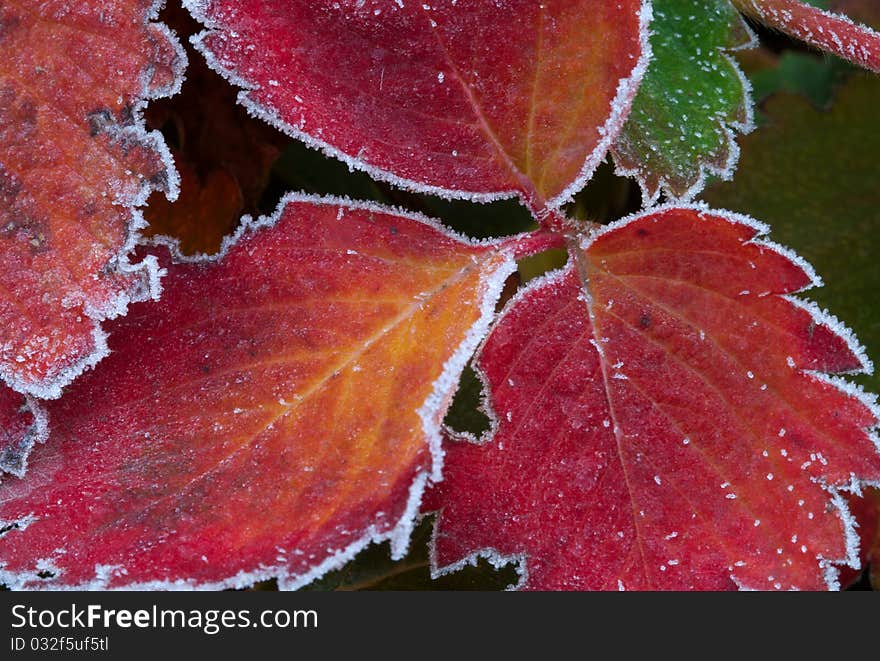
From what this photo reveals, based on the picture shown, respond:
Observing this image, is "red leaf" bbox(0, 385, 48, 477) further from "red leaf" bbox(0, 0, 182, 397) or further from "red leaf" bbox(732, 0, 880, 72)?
"red leaf" bbox(732, 0, 880, 72)

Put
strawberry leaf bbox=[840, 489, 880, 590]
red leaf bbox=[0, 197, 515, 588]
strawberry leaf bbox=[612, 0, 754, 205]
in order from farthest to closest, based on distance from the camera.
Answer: strawberry leaf bbox=[840, 489, 880, 590] < strawberry leaf bbox=[612, 0, 754, 205] < red leaf bbox=[0, 197, 515, 588]

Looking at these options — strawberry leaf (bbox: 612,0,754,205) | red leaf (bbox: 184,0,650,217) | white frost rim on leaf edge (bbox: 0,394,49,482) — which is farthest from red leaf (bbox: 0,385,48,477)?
strawberry leaf (bbox: 612,0,754,205)

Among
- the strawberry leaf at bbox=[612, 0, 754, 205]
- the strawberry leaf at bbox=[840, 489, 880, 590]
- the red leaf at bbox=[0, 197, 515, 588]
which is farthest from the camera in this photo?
the strawberry leaf at bbox=[840, 489, 880, 590]

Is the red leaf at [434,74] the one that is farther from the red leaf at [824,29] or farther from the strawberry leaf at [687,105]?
the red leaf at [824,29]

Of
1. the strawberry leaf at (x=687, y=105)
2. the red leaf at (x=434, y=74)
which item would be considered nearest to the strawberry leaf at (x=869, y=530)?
the strawberry leaf at (x=687, y=105)

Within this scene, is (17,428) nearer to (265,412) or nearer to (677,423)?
(265,412)

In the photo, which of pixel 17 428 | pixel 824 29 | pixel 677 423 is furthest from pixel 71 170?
pixel 824 29

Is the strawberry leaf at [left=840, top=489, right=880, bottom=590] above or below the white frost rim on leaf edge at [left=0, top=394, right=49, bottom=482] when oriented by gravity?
below

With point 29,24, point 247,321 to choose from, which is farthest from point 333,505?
point 29,24

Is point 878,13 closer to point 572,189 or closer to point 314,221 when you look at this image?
point 572,189

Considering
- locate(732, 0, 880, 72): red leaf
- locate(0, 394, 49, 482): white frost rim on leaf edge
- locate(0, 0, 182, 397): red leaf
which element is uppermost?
locate(732, 0, 880, 72): red leaf
